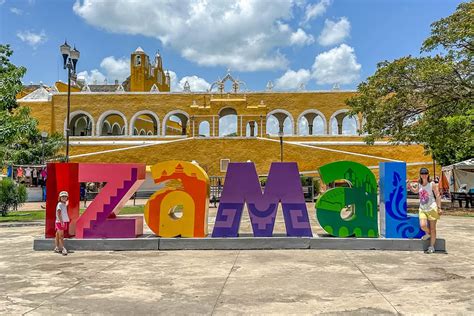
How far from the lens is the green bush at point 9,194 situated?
1592 cm

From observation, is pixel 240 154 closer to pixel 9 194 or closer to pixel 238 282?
pixel 9 194

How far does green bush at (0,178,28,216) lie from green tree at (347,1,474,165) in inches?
542

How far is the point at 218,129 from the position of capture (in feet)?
126

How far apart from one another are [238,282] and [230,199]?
10.2 feet

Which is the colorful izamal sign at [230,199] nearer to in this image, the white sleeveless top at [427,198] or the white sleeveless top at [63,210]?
the white sleeveless top at [63,210]

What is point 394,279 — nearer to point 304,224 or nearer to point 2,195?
point 304,224

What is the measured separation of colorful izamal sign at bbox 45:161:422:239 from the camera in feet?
28.4

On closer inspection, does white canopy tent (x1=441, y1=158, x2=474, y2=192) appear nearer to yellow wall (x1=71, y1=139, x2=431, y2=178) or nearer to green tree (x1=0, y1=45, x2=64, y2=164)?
Answer: yellow wall (x1=71, y1=139, x2=431, y2=178)

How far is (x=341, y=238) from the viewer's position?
28.1 feet

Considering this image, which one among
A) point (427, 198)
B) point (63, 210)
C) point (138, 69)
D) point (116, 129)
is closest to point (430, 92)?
point (427, 198)

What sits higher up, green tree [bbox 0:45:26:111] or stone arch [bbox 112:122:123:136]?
stone arch [bbox 112:122:123:136]

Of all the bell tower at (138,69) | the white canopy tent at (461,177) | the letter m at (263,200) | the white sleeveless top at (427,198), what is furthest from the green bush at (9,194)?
the bell tower at (138,69)

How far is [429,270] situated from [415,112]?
13.5 m

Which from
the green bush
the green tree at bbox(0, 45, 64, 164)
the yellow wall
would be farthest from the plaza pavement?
the yellow wall
